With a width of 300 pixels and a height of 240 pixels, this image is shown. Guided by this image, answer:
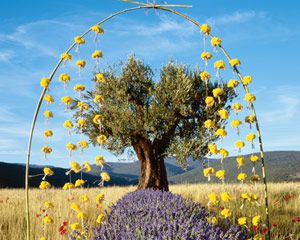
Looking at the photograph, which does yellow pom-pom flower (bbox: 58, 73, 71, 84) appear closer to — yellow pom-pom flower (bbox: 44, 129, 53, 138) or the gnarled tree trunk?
yellow pom-pom flower (bbox: 44, 129, 53, 138)

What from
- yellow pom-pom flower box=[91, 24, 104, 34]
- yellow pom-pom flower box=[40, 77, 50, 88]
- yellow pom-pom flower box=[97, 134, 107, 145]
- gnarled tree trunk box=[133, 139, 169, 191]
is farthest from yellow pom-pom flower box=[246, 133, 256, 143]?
gnarled tree trunk box=[133, 139, 169, 191]

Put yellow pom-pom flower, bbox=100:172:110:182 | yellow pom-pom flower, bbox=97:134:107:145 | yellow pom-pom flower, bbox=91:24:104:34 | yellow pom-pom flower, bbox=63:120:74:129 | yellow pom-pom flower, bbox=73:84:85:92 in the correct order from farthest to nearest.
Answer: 1. yellow pom-pom flower, bbox=91:24:104:34
2. yellow pom-pom flower, bbox=73:84:85:92
3. yellow pom-pom flower, bbox=63:120:74:129
4. yellow pom-pom flower, bbox=97:134:107:145
5. yellow pom-pom flower, bbox=100:172:110:182

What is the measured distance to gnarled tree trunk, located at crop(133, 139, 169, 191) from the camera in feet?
57.3

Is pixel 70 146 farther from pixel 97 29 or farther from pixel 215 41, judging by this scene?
pixel 215 41

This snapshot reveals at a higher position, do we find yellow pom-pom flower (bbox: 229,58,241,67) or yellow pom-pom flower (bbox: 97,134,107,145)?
yellow pom-pom flower (bbox: 229,58,241,67)

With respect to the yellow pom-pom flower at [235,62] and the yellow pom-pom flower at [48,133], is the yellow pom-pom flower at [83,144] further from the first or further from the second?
the yellow pom-pom flower at [235,62]

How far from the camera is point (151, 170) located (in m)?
17.5

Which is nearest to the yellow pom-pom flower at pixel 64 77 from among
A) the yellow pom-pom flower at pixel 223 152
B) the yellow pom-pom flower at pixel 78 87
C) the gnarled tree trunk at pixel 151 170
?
the yellow pom-pom flower at pixel 78 87

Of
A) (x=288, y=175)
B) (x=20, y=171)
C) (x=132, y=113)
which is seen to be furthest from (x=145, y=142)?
(x=288, y=175)

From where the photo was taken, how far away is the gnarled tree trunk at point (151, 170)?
688 inches

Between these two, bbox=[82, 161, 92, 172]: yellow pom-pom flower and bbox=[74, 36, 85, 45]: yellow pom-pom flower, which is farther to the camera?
bbox=[74, 36, 85, 45]: yellow pom-pom flower

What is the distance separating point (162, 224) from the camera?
4934 mm

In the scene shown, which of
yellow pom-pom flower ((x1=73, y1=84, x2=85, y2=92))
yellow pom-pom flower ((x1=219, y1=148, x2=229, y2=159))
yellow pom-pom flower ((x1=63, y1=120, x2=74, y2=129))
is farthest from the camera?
yellow pom-pom flower ((x1=73, y1=84, x2=85, y2=92))

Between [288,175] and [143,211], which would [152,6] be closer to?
[143,211]
